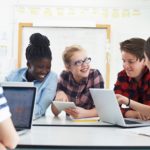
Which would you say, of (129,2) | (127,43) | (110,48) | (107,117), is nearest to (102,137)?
(107,117)

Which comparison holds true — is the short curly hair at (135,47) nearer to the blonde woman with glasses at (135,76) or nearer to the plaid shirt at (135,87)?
the blonde woman with glasses at (135,76)

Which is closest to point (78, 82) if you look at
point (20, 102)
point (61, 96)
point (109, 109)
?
point (61, 96)

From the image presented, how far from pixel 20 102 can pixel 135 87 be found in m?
0.90

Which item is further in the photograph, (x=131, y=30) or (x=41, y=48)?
(x=131, y=30)

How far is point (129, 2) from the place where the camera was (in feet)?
11.6

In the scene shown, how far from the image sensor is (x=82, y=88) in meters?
2.23

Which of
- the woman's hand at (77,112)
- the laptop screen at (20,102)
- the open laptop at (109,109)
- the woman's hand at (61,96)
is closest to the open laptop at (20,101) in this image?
the laptop screen at (20,102)

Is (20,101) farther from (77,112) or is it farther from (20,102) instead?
(77,112)

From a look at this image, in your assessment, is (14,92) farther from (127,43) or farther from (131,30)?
(131,30)

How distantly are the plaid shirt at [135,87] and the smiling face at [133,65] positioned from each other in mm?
49

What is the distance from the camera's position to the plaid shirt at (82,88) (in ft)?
7.27

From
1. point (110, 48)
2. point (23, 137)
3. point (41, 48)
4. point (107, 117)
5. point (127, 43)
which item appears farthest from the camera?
point (110, 48)

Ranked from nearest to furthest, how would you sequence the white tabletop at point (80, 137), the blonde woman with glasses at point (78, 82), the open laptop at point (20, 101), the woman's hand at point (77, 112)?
the white tabletop at point (80, 137) → the open laptop at point (20, 101) → the woman's hand at point (77, 112) → the blonde woman with glasses at point (78, 82)

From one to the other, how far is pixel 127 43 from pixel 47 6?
5.75 feet
